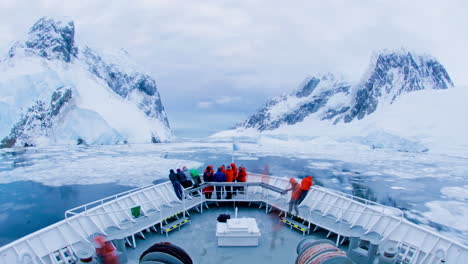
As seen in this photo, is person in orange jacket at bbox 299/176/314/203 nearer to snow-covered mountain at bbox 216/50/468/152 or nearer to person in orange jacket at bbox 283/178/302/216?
person in orange jacket at bbox 283/178/302/216

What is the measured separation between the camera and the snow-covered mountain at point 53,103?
60219mm

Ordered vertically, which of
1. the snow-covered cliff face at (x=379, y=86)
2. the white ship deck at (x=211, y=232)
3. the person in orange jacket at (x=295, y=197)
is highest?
the snow-covered cliff face at (x=379, y=86)

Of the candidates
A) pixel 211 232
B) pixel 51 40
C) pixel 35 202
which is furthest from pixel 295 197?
pixel 51 40

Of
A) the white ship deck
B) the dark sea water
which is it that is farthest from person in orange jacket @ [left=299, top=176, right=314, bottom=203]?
the dark sea water

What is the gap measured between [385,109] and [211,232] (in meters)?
85.7

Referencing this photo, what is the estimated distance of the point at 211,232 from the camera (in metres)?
6.37

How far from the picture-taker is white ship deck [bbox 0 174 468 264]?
469 cm

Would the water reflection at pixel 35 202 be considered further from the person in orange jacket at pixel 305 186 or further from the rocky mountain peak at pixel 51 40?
the rocky mountain peak at pixel 51 40

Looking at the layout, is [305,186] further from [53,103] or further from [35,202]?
[53,103]

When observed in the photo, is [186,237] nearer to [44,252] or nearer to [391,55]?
[44,252]

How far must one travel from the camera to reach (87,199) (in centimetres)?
1612

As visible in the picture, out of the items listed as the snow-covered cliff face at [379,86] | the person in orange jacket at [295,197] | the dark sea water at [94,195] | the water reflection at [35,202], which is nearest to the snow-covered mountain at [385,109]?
the snow-covered cliff face at [379,86]

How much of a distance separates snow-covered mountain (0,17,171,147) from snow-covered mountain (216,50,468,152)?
57.6m

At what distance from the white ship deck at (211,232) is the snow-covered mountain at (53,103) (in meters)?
63.7
